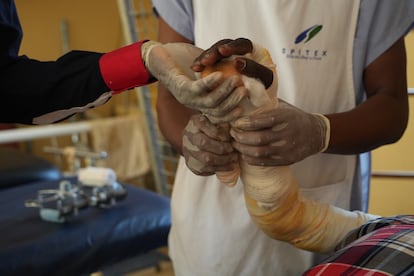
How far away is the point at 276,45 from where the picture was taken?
840mm

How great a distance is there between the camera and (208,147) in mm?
642

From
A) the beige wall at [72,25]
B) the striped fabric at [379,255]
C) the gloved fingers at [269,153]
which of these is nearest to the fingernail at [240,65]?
the gloved fingers at [269,153]

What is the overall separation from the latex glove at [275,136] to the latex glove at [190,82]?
0.03m

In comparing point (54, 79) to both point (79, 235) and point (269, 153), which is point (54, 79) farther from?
point (79, 235)

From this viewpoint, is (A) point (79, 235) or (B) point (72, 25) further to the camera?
(B) point (72, 25)

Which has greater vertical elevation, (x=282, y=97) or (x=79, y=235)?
(x=282, y=97)

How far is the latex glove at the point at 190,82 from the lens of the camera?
540mm

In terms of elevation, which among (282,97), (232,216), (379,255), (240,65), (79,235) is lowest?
(79,235)

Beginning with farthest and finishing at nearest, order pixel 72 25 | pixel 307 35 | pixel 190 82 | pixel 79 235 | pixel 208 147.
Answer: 1. pixel 72 25
2. pixel 79 235
3. pixel 307 35
4. pixel 208 147
5. pixel 190 82

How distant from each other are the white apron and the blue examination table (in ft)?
1.91

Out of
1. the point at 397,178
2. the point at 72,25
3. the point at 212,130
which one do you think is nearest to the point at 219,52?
the point at 212,130

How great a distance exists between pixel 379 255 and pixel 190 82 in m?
0.28

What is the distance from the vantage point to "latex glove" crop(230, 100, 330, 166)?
0.61 metres

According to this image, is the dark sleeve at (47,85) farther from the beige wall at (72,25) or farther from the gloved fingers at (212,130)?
the beige wall at (72,25)
